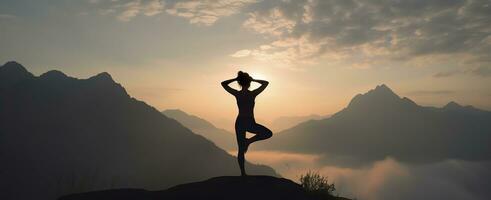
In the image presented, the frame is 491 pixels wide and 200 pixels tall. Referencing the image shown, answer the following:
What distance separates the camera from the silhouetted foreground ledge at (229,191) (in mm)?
11172

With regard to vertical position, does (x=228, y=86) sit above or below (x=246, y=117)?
above

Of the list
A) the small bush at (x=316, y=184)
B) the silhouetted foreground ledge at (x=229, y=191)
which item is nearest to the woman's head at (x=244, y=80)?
the silhouetted foreground ledge at (x=229, y=191)

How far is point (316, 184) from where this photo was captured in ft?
43.2

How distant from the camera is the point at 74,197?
13.0m

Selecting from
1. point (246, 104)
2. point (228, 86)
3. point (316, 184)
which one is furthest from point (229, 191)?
point (316, 184)

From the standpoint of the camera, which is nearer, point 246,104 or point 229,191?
point 229,191

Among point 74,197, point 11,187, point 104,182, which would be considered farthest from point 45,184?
point 74,197

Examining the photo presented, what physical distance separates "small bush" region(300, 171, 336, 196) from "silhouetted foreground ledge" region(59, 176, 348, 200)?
1.20ft

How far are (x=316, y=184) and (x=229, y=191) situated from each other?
315 centimetres

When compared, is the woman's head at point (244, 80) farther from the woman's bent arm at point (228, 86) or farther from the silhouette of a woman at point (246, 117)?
the woman's bent arm at point (228, 86)

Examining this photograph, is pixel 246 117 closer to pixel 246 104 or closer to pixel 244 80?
pixel 246 104

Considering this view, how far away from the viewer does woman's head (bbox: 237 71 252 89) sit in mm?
11633

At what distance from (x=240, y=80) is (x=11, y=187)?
20473 centimetres

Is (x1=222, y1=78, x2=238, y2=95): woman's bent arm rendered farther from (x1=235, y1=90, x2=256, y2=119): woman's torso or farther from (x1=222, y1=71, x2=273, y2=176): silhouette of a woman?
(x1=235, y1=90, x2=256, y2=119): woman's torso
